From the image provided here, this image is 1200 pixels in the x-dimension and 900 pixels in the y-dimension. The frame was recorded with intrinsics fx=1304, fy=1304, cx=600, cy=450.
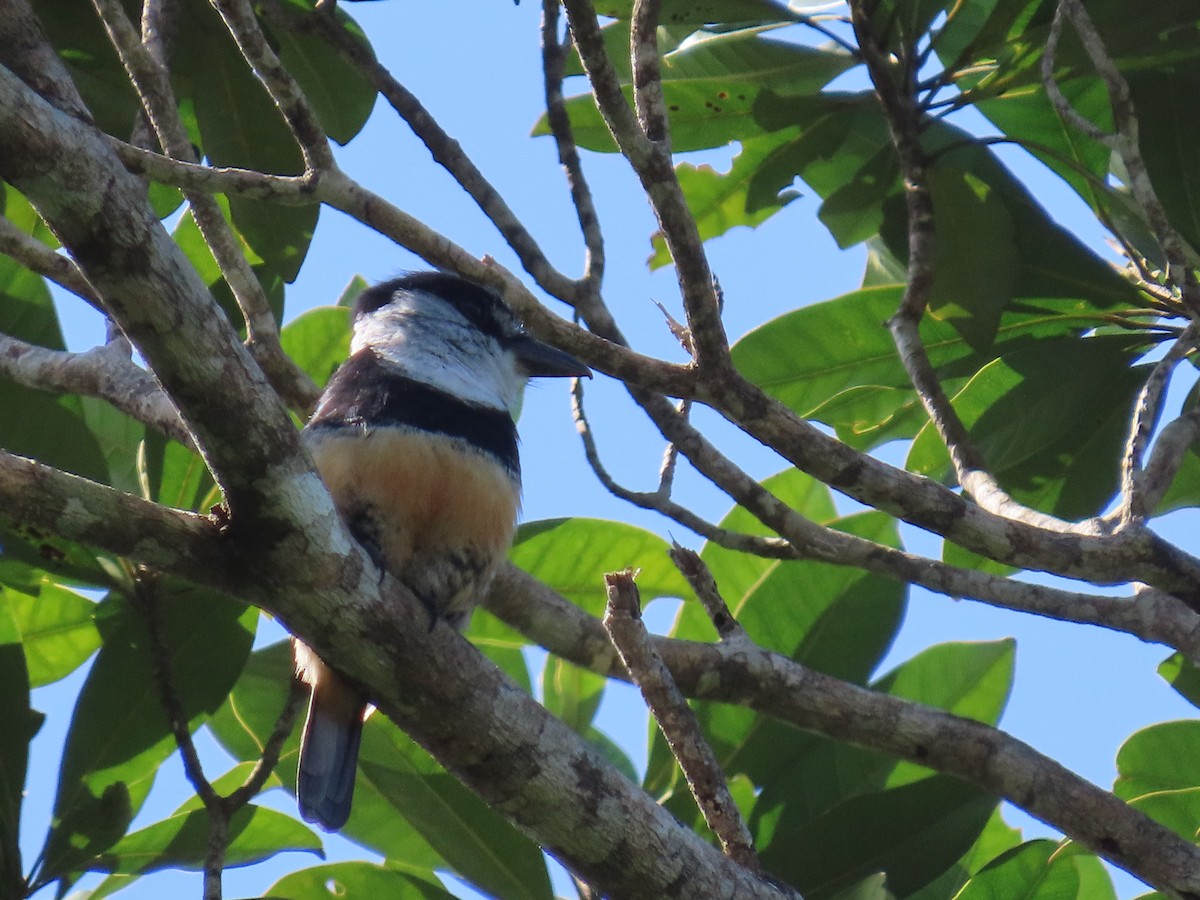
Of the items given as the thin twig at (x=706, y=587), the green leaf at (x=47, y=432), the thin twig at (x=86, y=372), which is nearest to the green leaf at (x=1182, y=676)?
the thin twig at (x=706, y=587)

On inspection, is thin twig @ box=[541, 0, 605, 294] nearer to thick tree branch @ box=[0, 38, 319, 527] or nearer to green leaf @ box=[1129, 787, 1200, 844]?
thick tree branch @ box=[0, 38, 319, 527]

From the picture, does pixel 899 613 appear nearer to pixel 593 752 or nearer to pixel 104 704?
pixel 593 752

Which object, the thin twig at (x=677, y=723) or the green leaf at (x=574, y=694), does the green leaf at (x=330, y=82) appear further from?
the thin twig at (x=677, y=723)

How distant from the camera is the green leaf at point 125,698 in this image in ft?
10.0

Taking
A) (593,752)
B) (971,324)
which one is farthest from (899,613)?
(593,752)

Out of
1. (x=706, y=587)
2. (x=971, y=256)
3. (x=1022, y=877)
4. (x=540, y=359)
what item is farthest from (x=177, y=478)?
A: (x=1022, y=877)

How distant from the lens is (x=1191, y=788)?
3.09m

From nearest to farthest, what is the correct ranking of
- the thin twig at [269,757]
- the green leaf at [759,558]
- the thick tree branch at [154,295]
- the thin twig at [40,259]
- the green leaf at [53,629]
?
the thick tree branch at [154,295], the thin twig at [269,757], the thin twig at [40,259], the green leaf at [53,629], the green leaf at [759,558]

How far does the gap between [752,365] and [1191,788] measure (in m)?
1.49

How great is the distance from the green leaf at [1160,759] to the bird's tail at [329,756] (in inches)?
74.6

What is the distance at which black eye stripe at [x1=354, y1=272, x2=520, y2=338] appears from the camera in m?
3.43

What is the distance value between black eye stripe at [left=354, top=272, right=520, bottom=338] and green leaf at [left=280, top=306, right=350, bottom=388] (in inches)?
8.2

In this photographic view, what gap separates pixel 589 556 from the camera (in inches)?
138

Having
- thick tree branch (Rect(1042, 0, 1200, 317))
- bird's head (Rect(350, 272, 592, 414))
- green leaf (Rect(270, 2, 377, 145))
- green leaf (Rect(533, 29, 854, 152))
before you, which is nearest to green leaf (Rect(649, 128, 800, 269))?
green leaf (Rect(533, 29, 854, 152))
